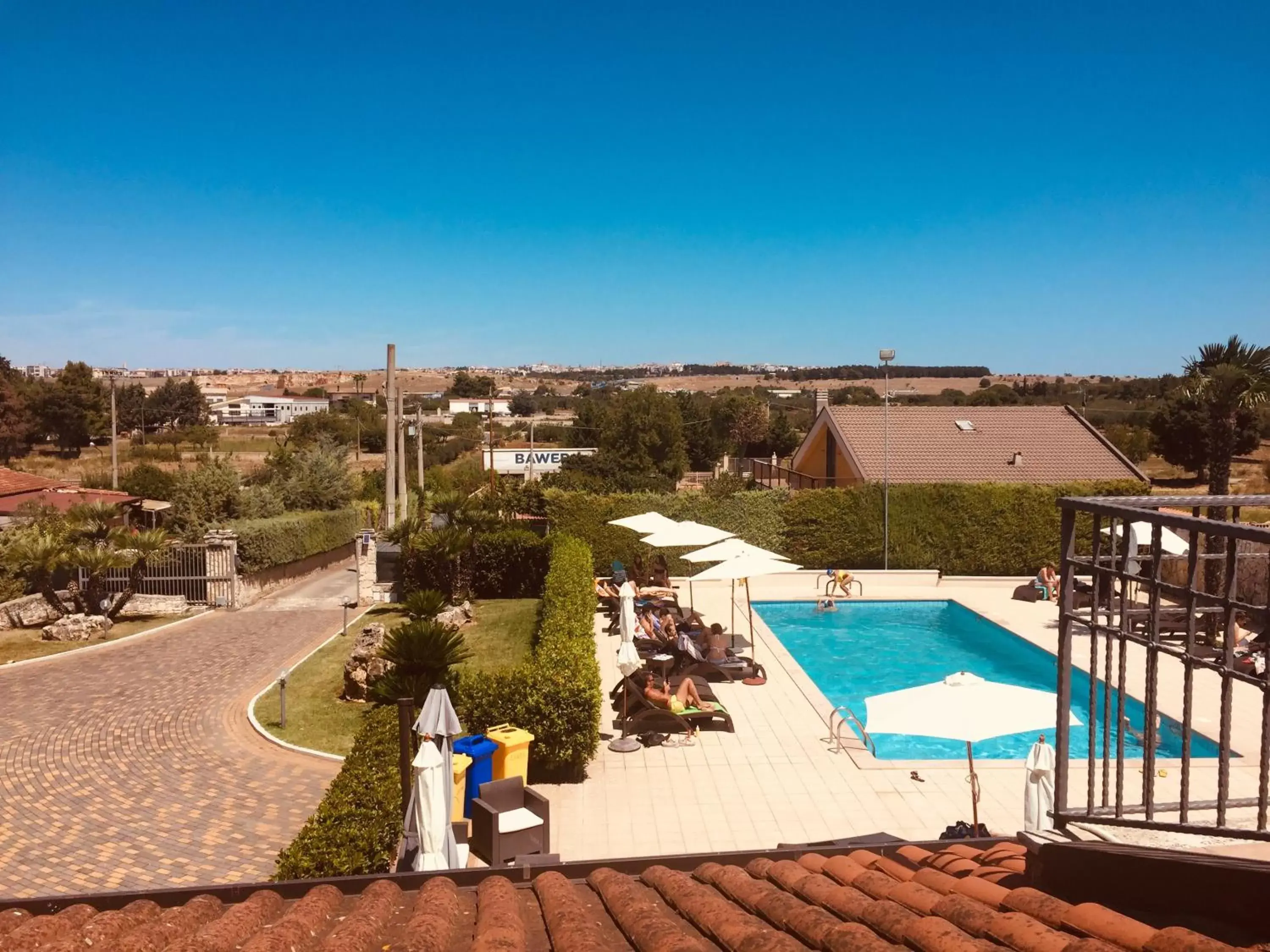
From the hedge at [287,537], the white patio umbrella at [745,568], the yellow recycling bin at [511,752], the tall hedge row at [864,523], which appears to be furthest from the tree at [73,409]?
the yellow recycling bin at [511,752]

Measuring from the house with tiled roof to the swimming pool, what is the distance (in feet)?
21.9

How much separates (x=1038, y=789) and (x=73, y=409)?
75.9 meters

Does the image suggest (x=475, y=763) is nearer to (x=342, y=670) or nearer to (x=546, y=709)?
(x=546, y=709)

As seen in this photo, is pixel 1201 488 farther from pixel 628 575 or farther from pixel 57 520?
pixel 57 520

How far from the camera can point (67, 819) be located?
10.8 meters

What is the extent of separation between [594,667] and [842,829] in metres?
3.88

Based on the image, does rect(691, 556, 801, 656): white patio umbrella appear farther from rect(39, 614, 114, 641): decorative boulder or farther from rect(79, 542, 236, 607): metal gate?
rect(39, 614, 114, 641): decorative boulder

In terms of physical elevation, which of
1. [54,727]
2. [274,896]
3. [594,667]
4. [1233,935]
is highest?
[1233,935]

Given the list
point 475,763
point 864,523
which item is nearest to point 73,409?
point 864,523

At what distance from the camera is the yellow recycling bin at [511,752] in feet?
33.4

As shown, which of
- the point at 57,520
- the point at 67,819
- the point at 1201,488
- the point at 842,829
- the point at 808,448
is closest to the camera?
the point at 842,829

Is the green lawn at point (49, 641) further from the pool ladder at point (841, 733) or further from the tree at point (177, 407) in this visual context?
the tree at point (177, 407)

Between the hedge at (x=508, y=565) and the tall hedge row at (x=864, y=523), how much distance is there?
257cm

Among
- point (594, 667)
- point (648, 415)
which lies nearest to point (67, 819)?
point (594, 667)
